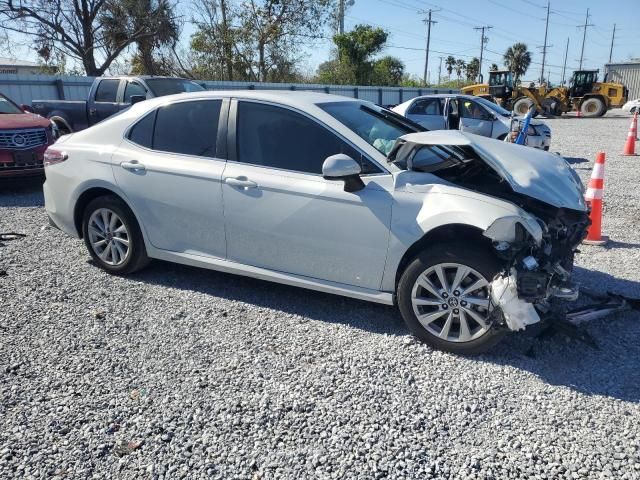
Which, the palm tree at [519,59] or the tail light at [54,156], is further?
the palm tree at [519,59]

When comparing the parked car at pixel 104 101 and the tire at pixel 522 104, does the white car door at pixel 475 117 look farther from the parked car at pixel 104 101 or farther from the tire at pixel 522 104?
the tire at pixel 522 104

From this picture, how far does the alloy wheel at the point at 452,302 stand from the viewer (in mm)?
3359

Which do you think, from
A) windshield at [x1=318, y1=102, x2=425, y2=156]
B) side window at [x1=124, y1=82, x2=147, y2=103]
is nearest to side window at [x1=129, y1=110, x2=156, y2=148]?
windshield at [x1=318, y1=102, x2=425, y2=156]

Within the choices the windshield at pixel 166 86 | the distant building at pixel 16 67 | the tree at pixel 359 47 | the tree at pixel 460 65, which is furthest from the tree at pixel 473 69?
the windshield at pixel 166 86

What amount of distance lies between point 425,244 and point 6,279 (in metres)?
3.91

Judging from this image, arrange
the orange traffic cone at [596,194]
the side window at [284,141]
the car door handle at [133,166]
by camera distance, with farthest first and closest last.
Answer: the orange traffic cone at [596,194] → the car door handle at [133,166] → the side window at [284,141]

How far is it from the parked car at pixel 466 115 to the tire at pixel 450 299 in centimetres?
1023

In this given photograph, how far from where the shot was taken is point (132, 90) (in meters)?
11.6

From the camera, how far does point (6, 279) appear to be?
16.0 ft

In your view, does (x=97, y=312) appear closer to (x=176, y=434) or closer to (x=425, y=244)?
(x=176, y=434)

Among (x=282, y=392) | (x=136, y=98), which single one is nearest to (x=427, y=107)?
(x=136, y=98)

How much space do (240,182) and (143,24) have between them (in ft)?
95.7

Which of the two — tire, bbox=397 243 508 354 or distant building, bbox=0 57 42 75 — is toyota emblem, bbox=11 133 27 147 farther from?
distant building, bbox=0 57 42 75

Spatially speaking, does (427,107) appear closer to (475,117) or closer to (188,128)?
(475,117)
